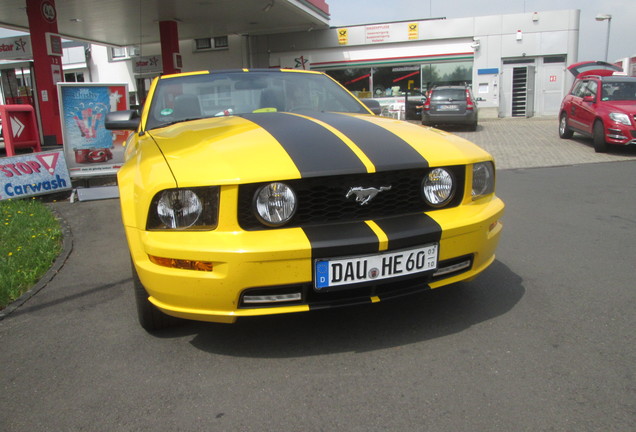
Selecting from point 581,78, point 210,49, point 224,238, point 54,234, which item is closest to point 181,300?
point 224,238

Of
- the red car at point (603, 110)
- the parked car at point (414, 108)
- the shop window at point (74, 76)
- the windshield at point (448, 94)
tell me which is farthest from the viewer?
the shop window at point (74, 76)

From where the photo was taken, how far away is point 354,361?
8.32 ft

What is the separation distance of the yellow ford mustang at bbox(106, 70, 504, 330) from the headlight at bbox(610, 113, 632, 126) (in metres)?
9.47

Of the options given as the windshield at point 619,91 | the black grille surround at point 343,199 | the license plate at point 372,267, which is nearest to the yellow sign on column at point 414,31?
the windshield at point 619,91

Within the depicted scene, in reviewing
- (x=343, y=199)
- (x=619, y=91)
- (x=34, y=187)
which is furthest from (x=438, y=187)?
(x=619, y=91)

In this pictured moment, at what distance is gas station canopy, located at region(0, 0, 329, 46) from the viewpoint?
16719 mm

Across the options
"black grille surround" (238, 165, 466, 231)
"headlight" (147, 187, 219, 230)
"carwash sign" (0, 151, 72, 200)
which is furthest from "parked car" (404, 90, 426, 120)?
"headlight" (147, 187, 219, 230)

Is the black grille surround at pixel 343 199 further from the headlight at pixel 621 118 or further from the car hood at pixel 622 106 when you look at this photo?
the car hood at pixel 622 106

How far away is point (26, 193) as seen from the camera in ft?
23.9

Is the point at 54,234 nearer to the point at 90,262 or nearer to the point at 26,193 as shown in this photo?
the point at 90,262

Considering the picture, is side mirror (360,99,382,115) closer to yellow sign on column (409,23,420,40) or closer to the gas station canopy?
the gas station canopy

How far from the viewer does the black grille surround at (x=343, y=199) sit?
2420mm

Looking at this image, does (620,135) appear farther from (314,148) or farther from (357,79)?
(357,79)

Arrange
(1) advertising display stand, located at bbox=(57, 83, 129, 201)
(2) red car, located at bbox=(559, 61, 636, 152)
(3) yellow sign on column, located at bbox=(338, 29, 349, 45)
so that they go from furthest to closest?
(3) yellow sign on column, located at bbox=(338, 29, 349, 45) → (2) red car, located at bbox=(559, 61, 636, 152) → (1) advertising display stand, located at bbox=(57, 83, 129, 201)
